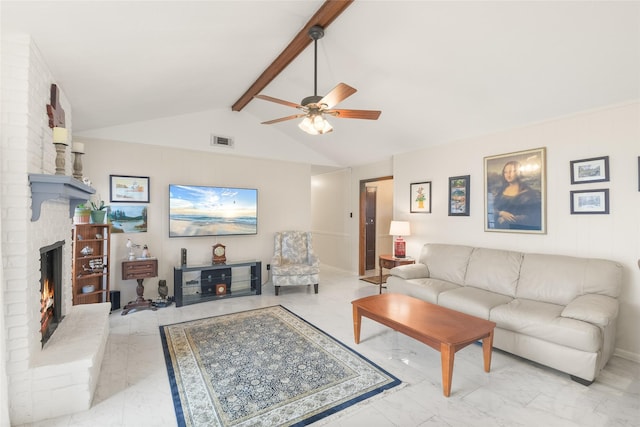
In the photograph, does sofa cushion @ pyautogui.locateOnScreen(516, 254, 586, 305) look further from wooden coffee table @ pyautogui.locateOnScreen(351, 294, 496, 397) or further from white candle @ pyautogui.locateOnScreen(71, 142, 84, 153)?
white candle @ pyautogui.locateOnScreen(71, 142, 84, 153)

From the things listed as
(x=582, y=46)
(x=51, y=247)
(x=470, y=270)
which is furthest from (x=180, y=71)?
(x=470, y=270)

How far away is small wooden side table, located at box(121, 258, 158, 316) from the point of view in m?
3.93

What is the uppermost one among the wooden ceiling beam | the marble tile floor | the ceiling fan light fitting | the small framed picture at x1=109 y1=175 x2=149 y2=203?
the wooden ceiling beam

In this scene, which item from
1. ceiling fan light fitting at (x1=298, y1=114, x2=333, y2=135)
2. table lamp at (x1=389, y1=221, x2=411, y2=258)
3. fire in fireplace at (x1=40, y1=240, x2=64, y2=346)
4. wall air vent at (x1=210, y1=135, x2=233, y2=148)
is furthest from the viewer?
wall air vent at (x1=210, y1=135, x2=233, y2=148)

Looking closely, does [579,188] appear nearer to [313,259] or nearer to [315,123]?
[315,123]

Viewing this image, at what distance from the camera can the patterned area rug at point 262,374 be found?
1.99 metres

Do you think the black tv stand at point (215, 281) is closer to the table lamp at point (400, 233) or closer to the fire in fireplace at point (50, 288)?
the fire in fireplace at point (50, 288)

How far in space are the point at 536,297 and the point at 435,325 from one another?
144cm

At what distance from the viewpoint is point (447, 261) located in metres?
3.98

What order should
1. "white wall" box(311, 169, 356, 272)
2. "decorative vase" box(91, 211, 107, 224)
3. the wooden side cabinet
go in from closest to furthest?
the wooden side cabinet → "decorative vase" box(91, 211, 107, 224) → "white wall" box(311, 169, 356, 272)

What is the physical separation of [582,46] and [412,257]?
132 inches

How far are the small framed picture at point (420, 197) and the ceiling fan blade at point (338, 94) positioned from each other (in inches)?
108

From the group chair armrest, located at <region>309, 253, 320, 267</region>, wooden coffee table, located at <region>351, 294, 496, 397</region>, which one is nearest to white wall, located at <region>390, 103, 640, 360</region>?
wooden coffee table, located at <region>351, 294, 496, 397</region>

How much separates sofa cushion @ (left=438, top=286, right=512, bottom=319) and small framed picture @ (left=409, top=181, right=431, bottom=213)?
1.64 meters
